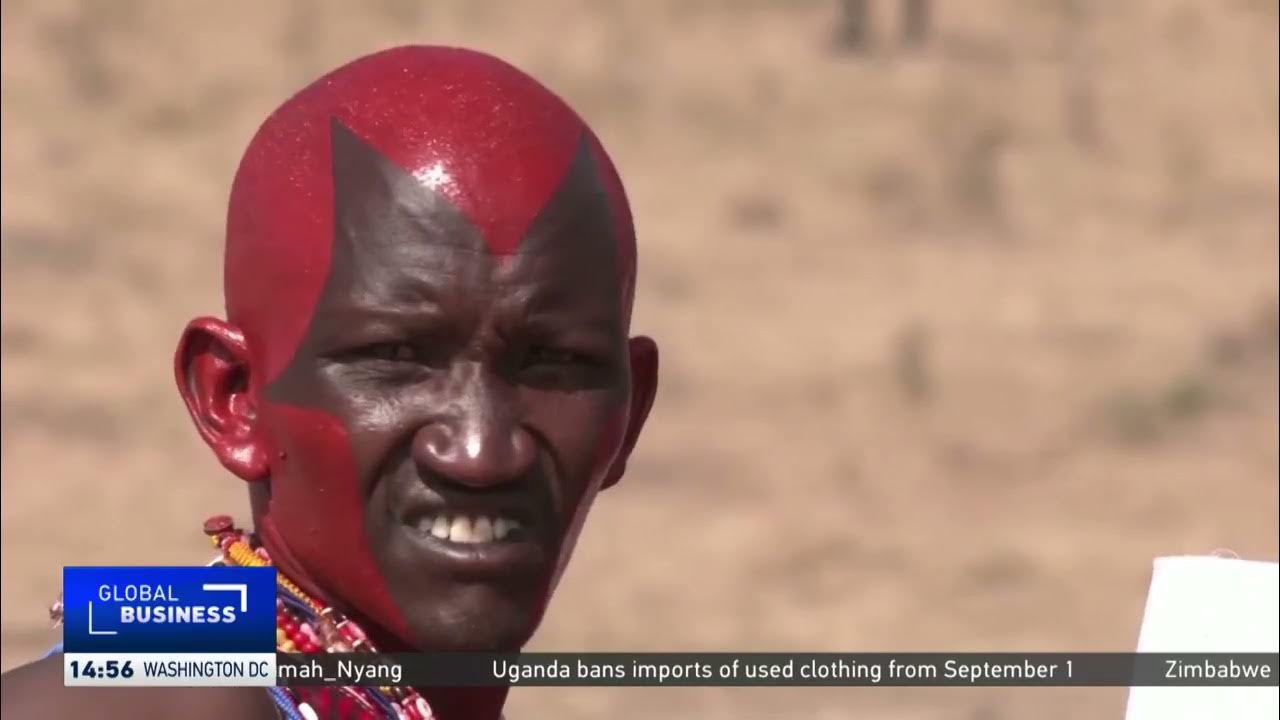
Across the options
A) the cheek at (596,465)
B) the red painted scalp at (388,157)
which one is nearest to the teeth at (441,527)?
the cheek at (596,465)

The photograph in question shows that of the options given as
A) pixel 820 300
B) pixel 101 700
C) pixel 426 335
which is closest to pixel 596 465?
pixel 426 335

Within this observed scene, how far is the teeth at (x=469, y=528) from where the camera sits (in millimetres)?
3178

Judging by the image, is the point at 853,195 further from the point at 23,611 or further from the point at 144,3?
the point at 23,611

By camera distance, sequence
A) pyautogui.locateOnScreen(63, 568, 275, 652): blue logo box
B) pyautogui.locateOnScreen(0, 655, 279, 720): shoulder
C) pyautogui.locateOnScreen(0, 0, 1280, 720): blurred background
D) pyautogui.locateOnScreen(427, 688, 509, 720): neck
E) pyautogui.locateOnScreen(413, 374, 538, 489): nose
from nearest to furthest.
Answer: pyautogui.locateOnScreen(0, 655, 279, 720): shoulder
pyautogui.locateOnScreen(413, 374, 538, 489): nose
pyautogui.locateOnScreen(63, 568, 275, 652): blue logo box
pyautogui.locateOnScreen(427, 688, 509, 720): neck
pyautogui.locateOnScreen(0, 0, 1280, 720): blurred background

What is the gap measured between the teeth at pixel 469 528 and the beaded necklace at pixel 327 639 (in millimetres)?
217

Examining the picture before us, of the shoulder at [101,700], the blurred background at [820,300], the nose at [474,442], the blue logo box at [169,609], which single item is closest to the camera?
the shoulder at [101,700]

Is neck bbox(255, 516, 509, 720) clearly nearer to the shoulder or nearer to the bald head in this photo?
the bald head

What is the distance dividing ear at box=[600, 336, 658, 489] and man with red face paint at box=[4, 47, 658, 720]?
207 mm

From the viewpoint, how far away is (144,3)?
16.1m

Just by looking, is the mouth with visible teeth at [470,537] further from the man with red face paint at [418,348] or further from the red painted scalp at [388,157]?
the red painted scalp at [388,157]

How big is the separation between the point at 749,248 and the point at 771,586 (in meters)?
3.38

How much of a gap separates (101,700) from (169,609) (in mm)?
465

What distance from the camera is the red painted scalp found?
3.17 meters

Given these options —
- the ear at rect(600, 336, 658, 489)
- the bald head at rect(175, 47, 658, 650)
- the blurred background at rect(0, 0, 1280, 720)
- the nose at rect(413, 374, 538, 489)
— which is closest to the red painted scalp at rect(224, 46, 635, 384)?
the bald head at rect(175, 47, 658, 650)
